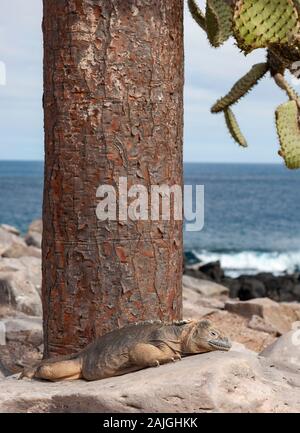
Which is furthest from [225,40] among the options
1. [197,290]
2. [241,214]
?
[241,214]

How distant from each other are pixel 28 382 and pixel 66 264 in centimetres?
73

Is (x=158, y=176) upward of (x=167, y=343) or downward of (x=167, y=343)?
upward

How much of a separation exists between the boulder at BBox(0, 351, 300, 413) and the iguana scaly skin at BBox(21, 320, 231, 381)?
0.07 metres

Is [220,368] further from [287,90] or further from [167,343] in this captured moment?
[287,90]

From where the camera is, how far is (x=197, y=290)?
1480cm

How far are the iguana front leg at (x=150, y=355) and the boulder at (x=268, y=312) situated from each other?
5.50 metres

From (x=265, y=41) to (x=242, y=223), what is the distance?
5117cm

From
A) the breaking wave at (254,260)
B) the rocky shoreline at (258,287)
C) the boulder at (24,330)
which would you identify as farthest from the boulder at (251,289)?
the breaking wave at (254,260)

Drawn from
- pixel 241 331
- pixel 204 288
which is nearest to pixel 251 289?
pixel 204 288

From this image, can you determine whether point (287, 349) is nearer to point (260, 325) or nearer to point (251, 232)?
point (260, 325)

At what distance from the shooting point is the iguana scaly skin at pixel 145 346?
4.32m

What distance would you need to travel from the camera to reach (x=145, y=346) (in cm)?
432

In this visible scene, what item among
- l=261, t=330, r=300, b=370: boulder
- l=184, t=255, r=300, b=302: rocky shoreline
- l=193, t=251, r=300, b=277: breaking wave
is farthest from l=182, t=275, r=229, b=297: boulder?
l=193, t=251, r=300, b=277: breaking wave

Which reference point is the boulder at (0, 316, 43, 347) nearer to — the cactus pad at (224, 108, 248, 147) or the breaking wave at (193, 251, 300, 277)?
the cactus pad at (224, 108, 248, 147)
